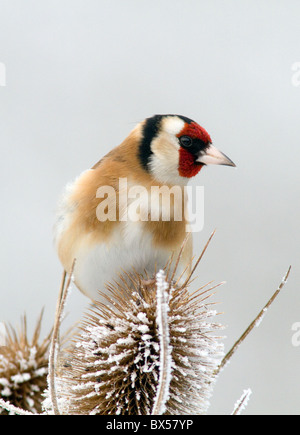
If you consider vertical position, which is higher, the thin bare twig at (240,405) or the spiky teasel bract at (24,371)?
the thin bare twig at (240,405)

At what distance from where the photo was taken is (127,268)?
2.14 meters

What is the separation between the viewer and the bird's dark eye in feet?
7.77

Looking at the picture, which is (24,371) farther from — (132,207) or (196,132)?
(196,132)

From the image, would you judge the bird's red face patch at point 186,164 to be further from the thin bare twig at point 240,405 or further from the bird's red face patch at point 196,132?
the thin bare twig at point 240,405

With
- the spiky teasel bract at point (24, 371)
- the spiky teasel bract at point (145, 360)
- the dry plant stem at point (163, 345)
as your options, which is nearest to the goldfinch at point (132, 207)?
the spiky teasel bract at point (24, 371)

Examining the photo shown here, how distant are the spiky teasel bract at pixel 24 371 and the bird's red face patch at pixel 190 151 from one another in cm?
93

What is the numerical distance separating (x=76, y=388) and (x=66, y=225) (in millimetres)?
908

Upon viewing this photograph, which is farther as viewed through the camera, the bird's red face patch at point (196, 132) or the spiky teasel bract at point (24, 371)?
the bird's red face patch at point (196, 132)

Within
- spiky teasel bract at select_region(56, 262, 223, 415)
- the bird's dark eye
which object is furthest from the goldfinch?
spiky teasel bract at select_region(56, 262, 223, 415)

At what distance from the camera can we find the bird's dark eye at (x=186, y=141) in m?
2.37

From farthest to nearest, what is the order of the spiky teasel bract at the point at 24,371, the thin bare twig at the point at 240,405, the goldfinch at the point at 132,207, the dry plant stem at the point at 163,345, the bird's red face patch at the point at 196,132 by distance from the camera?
the bird's red face patch at the point at 196,132 < the goldfinch at the point at 132,207 < the spiky teasel bract at the point at 24,371 < the thin bare twig at the point at 240,405 < the dry plant stem at the point at 163,345

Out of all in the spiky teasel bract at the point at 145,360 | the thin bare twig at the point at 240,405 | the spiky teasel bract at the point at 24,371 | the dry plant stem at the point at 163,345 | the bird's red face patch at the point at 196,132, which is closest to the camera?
the dry plant stem at the point at 163,345
